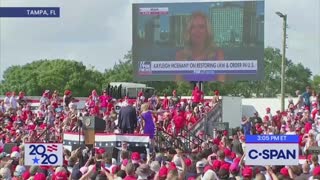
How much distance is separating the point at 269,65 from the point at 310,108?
92539 mm

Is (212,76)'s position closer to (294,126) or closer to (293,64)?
(294,126)

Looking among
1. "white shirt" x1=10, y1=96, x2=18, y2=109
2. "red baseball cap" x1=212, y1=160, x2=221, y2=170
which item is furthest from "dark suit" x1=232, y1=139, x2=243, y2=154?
"white shirt" x1=10, y1=96, x2=18, y2=109

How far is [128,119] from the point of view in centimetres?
2409

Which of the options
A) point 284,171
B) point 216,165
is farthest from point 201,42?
point 284,171

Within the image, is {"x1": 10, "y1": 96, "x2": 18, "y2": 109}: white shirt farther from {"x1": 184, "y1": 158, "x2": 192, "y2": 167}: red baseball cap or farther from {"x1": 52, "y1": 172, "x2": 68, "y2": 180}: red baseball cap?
{"x1": 52, "y1": 172, "x2": 68, "y2": 180}: red baseball cap

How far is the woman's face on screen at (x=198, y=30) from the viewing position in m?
46.9

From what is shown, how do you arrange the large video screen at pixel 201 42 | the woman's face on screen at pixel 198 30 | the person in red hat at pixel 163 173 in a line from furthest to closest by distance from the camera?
the woman's face on screen at pixel 198 30 → the large video screen at pixel 201 42 → the person in red hat at pixel 163 173

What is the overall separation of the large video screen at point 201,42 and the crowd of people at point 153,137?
8.15 metres

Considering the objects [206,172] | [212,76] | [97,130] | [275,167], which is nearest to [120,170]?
[206,172]

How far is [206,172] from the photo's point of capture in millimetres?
14148

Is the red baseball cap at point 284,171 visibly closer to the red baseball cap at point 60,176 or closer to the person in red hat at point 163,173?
the person in red hat at point 163,173

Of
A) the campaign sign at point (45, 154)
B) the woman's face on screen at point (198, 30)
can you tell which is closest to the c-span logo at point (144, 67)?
the woman's face on screen at point (198, 30)

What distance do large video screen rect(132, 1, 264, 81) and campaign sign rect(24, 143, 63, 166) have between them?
30.4 meters

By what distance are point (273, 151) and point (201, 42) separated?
3198cm
